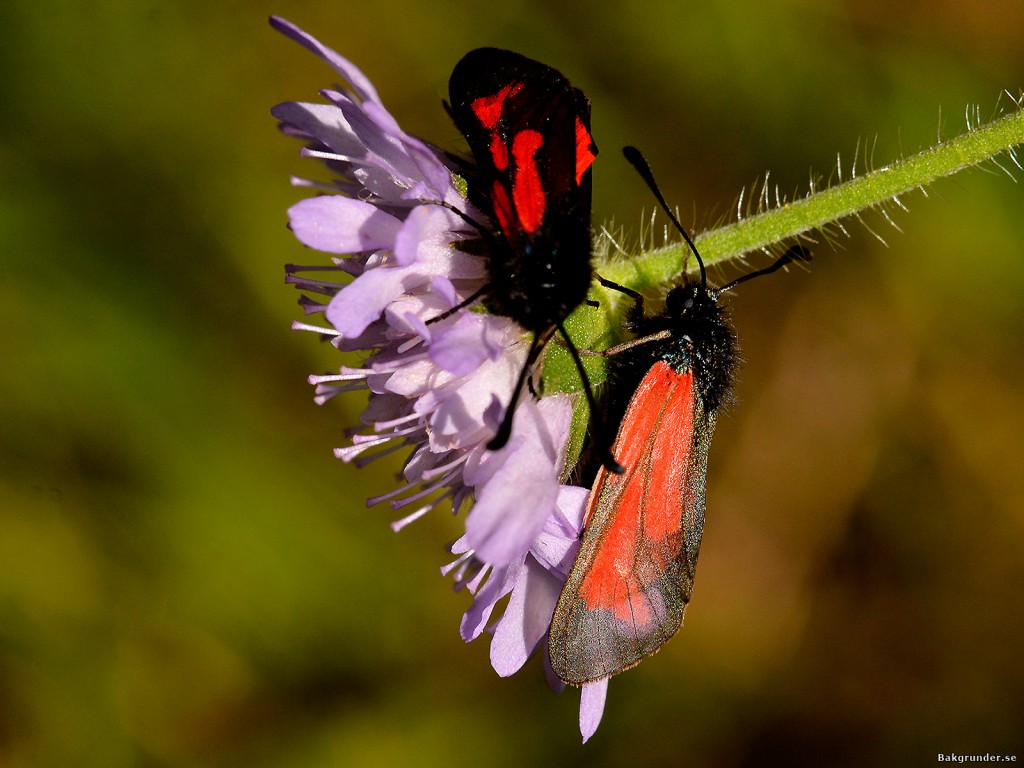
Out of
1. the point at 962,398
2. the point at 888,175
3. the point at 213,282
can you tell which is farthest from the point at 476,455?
the point at 962,398

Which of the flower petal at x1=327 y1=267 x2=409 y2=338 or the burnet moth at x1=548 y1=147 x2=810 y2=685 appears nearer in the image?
the flower petal at x1=327 y1=267 x2=409 y2=338

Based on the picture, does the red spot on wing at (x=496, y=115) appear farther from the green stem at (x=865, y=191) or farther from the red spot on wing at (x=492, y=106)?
the green stem at (x=865, y=191)

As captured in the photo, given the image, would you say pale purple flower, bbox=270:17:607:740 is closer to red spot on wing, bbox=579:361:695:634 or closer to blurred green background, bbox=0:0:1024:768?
red spot on wing, bbox=579:361:695:634

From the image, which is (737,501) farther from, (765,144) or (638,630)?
(638,630)

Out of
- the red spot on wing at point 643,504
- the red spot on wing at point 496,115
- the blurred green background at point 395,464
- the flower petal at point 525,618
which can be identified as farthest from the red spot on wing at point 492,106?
the blurred green background at point 395,464

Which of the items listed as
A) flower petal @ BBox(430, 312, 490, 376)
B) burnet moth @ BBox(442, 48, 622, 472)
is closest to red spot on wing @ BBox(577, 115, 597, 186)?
burnet moth @ BBox(442, 48, 622, 472)

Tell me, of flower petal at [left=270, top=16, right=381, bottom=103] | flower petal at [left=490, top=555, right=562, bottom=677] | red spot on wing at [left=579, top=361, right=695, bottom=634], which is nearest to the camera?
flower petal at [left=270, top=16, right=381, bottom=103]

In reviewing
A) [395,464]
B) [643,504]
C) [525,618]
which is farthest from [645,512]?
[395,464]
